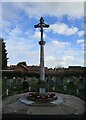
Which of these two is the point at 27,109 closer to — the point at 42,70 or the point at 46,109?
the point at 46,109

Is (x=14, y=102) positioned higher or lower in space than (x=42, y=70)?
lower

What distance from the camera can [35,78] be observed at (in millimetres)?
38344

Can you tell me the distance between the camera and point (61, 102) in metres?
17.4

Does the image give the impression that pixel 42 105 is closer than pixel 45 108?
No

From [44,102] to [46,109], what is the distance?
188cm

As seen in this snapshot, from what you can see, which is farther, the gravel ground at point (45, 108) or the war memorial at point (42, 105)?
the war memorial at point (42, 105)

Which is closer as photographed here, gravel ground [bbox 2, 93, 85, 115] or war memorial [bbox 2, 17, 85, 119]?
gravel ground [bbox 2, 93, 85, 115]

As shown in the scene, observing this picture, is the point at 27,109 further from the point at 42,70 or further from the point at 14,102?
the point at 42,70

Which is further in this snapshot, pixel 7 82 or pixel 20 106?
pixel 7 82

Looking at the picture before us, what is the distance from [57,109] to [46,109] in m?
0.75
